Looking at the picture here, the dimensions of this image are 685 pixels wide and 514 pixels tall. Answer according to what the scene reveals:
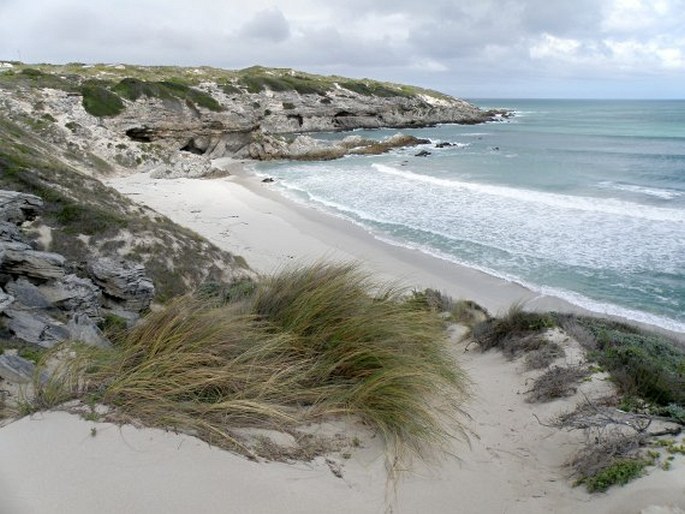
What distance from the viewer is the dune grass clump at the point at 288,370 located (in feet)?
10.8

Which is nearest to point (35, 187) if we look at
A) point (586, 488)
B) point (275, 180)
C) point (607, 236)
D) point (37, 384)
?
point (37, 384)

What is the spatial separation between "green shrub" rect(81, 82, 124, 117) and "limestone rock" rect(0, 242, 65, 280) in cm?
3158

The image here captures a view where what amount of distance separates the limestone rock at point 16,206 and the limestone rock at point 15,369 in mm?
5387

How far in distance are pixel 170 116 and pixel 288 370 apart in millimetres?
39345

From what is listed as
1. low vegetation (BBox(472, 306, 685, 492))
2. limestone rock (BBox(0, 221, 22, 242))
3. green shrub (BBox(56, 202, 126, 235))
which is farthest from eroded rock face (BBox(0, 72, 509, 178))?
low vegetation (BBox(472, 306, 685, 492))

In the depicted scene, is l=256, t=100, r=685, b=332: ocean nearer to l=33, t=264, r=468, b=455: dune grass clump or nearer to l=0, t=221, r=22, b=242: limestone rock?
l=33, t=264, r=468, b=455: dune grass clump

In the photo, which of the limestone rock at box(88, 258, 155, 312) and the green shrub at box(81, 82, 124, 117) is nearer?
the limestone rock at box(88, 258, 155, 312)

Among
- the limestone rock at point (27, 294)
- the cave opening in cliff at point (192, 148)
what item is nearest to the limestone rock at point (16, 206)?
the limestone rock at point (27, 294)

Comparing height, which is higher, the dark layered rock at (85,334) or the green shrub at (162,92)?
the green shrub at (162,92)

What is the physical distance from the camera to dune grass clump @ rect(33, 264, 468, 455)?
10.8ft

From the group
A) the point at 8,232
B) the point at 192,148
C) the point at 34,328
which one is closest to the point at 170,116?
the point at 192,148

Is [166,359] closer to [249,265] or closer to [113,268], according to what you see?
[113,268]

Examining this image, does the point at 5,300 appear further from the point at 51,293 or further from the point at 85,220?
the point at 85,220

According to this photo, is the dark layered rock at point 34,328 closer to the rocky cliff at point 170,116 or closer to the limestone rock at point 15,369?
the limestone rock at point 15,369
